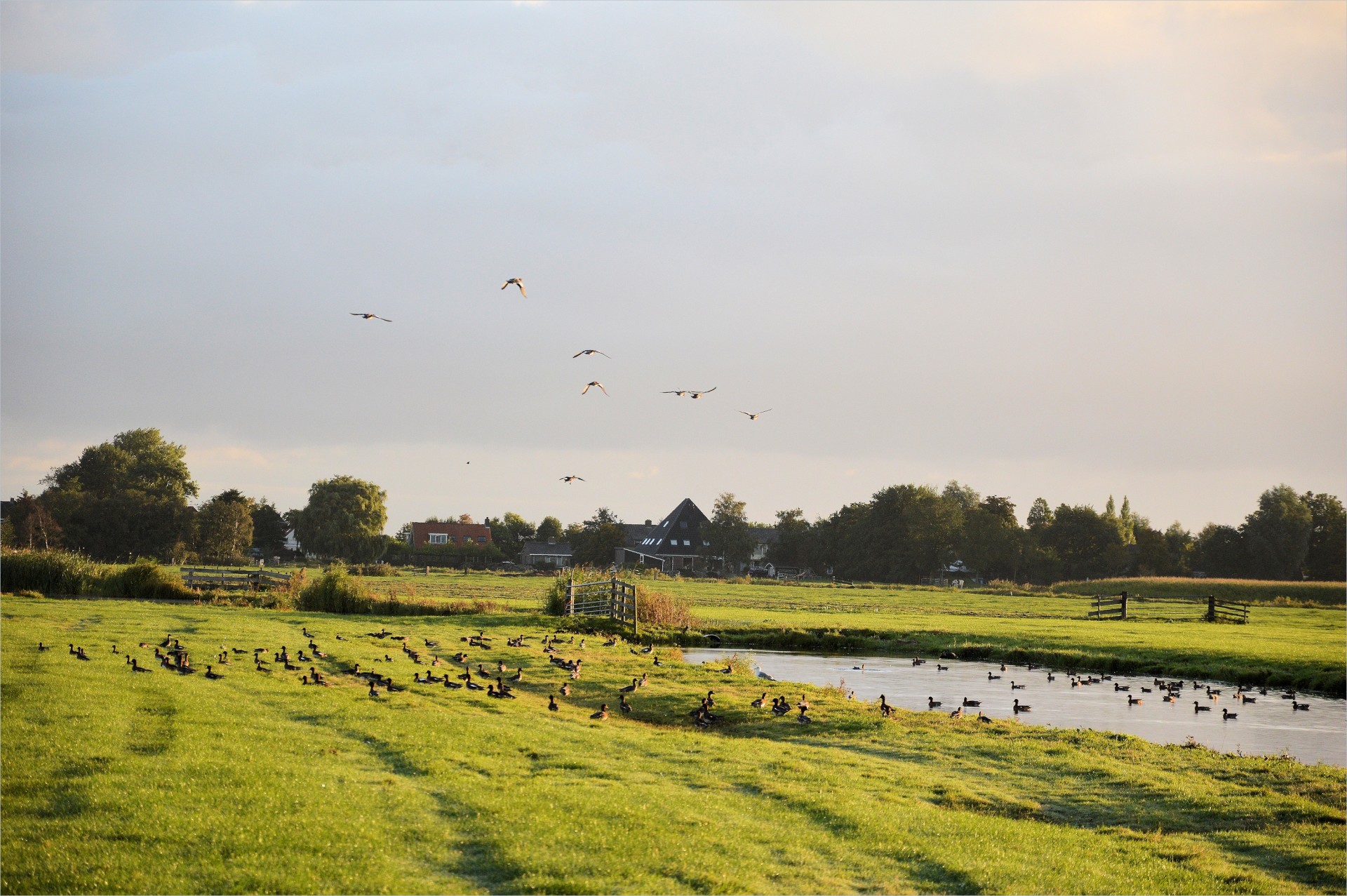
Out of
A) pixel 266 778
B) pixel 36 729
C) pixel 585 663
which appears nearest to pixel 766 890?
pixel 266 778

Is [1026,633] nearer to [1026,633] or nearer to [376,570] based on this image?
[1026,633]

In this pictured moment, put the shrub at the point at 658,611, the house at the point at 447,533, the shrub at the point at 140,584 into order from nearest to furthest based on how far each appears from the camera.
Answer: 1. the shrub at the point at 658,611
2. the shrub at the point at 140,584
3. the house at the point at 447,533

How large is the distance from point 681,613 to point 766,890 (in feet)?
137

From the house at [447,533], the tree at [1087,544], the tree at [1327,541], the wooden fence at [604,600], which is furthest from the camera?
the house at [447,533]

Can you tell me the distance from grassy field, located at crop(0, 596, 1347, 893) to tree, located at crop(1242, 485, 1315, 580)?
5291 inches

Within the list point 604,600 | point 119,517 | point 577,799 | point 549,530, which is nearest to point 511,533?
point 549,530

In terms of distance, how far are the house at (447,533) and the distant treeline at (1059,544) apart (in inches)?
2497

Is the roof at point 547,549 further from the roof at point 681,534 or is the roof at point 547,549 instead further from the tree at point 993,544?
the tree at point 993,544

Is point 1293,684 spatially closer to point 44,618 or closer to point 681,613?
point 681,613

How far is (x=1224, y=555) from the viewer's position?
5595 inches

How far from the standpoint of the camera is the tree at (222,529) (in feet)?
389

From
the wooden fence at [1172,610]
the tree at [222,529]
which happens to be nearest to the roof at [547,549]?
the tree at [222,529]

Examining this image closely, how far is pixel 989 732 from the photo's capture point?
84.7ft

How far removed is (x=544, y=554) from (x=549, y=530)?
18.2 meters
